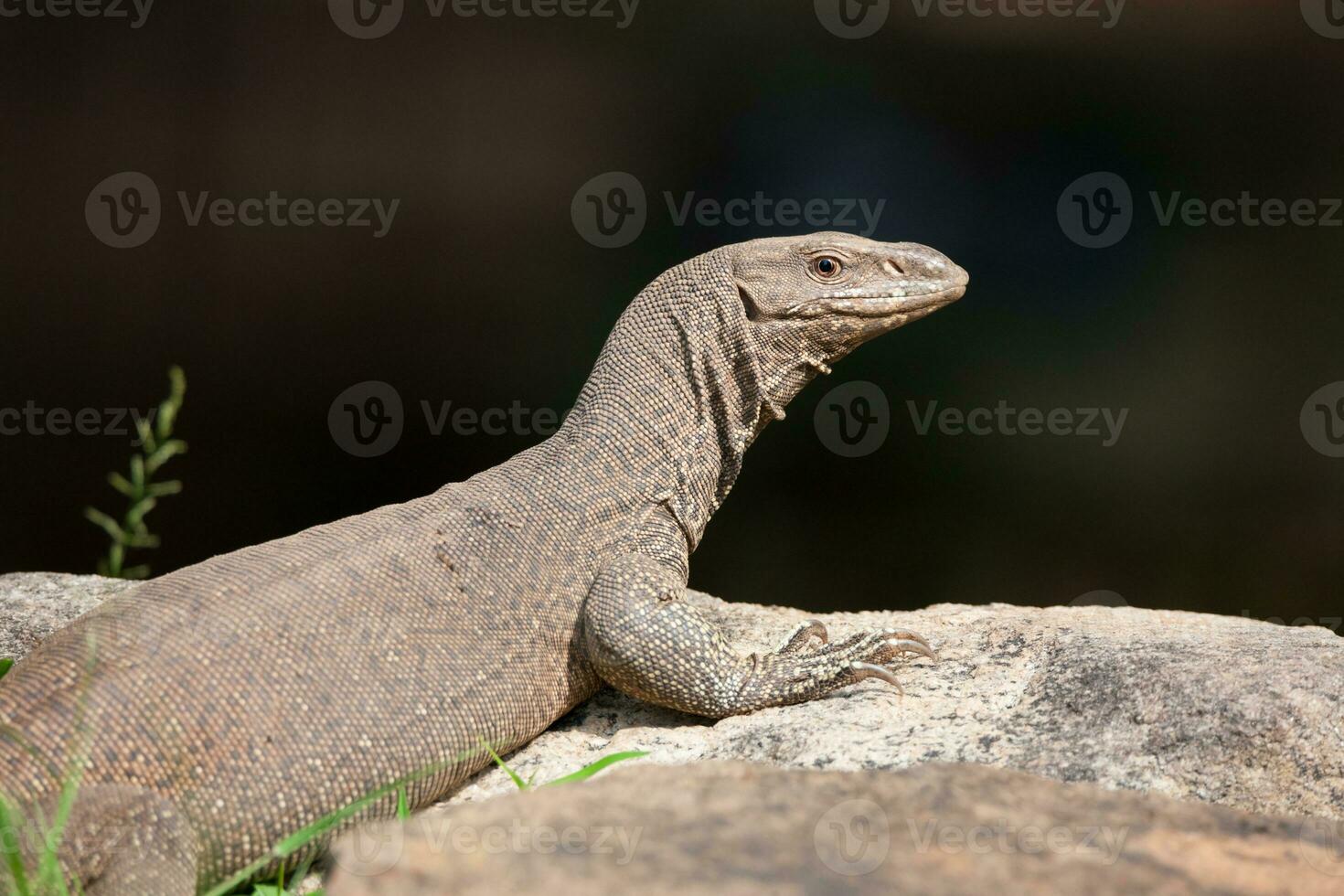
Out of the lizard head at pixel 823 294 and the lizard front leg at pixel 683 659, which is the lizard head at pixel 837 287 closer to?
the lizard head at pixel 823 294

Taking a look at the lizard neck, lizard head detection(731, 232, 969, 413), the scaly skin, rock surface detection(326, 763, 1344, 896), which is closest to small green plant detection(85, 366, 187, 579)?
the scaly skin

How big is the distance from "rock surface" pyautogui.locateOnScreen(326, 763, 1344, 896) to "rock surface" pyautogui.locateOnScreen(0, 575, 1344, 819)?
2.61 ft

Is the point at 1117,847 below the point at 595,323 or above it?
below

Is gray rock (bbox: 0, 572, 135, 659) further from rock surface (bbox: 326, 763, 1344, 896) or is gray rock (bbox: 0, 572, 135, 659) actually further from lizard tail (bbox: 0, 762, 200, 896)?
rock surface (bbox: 326, 763, 1344, 896)

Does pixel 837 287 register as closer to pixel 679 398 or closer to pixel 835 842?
→ pixel 679 398

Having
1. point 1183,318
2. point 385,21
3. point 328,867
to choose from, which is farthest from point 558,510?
point 1183,318

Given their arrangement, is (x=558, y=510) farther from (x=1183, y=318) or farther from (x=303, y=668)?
(x=1183, y=318)

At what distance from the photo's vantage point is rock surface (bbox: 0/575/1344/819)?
13.2 ft

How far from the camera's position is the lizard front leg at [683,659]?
4.85 m

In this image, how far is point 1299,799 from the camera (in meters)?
3.95

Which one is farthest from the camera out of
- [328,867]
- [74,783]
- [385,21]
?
[385,21]

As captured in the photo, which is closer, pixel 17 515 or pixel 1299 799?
pixel 1299 799

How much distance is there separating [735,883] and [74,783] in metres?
2.38

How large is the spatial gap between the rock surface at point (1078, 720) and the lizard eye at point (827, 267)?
175 cm
